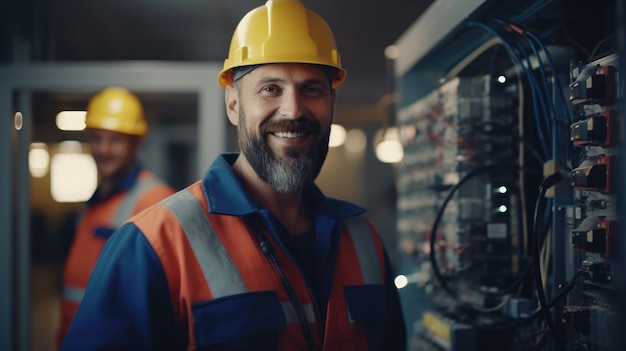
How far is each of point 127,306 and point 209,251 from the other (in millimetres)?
236

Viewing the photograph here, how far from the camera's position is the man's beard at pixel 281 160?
5.41 feet

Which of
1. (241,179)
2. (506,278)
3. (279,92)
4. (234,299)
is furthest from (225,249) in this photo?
(506,278)

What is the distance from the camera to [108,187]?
11.1ft

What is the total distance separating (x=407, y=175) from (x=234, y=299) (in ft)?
5.79

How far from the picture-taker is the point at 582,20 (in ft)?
6.00

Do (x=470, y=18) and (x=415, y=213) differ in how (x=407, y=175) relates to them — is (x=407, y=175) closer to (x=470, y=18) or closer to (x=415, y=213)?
(x=415, y=213)

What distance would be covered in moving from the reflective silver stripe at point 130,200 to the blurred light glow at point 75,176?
4.19m

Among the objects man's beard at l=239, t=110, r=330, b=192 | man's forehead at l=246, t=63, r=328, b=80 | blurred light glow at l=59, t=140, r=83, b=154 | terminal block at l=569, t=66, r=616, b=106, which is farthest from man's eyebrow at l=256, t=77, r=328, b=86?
blurred light glow at l=59, t=140, r=83, b=154

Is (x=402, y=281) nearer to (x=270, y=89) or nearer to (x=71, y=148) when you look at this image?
(x=270, y=89)

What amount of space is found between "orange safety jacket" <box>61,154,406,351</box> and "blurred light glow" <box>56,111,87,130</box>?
7.09ft

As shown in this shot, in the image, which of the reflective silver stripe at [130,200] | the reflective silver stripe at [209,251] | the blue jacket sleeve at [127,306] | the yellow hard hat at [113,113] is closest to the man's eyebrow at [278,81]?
the reflective silver stripe at [209,251]

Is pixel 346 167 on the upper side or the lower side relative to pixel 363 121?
lower

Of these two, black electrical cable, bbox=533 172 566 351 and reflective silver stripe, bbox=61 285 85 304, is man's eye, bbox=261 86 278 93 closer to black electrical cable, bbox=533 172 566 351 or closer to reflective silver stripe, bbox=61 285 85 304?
black electrical cable, bbox=533 172 566 351

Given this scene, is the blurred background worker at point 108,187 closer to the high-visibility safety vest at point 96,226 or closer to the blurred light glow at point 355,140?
the high-visibility safety vest at point 96,226
